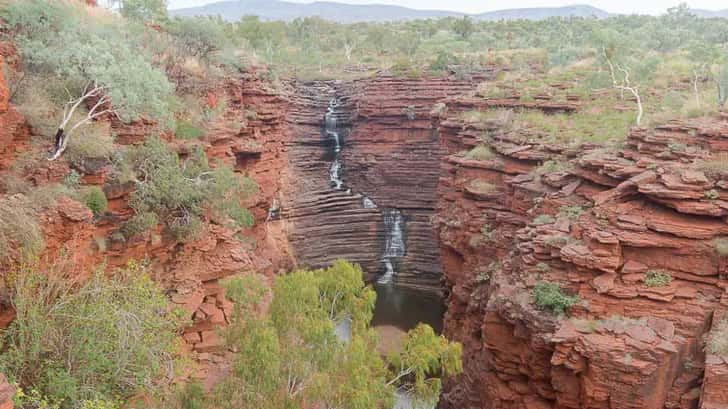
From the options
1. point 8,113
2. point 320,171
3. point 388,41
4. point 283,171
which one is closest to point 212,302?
point 8,113

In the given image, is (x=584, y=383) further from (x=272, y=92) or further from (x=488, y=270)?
(x=272, y=92)

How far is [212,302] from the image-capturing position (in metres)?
13.1

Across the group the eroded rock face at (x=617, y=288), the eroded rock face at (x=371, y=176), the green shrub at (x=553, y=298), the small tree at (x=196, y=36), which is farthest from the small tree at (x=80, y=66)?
the eroded rock face at (x=371, y=176)

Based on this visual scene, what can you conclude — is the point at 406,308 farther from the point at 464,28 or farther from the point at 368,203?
the point at 464,28

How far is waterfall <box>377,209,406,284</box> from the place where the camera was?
108 feet

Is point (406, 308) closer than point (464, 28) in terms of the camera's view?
Yes

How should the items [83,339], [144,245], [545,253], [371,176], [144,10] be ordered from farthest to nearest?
[371,176]
[144,10]
[545,253]
[144,245]
[83,339]

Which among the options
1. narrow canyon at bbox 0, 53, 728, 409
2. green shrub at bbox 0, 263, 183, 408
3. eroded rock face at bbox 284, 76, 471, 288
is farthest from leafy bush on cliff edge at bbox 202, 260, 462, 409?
eroded rock face at bbox 284, 76, 471, 288

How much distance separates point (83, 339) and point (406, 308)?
76.5ft

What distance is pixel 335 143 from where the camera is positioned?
36750 millimetres

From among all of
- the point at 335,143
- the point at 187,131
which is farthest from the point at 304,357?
the point at 335,143

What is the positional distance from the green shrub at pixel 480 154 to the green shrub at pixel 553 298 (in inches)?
360

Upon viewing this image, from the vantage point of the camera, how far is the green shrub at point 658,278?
1184 cm

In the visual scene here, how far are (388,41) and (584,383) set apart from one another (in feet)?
156
